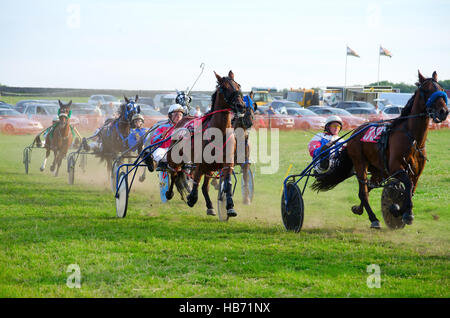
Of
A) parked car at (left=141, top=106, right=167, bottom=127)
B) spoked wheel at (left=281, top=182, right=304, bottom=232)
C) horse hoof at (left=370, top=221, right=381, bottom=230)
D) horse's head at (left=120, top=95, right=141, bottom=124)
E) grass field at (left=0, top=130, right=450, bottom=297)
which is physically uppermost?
horse's head at (left=120, top=95, right=141, bottom=124)

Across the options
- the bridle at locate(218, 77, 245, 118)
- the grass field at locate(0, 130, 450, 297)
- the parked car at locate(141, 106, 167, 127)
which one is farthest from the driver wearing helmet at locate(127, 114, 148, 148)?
the parked car at locate(141, 106, 167, 127)

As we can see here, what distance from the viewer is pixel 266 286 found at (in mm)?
5660

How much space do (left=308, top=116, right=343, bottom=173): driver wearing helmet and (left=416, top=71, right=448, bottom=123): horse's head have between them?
5.51 ft

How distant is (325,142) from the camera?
9.23 m

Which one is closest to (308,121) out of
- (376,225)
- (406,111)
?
(376,225)

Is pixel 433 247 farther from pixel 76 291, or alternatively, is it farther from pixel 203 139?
pixel 76 291

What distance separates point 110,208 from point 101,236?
9.29 ft

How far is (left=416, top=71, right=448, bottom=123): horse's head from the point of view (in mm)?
7262

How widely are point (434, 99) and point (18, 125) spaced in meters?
27.0

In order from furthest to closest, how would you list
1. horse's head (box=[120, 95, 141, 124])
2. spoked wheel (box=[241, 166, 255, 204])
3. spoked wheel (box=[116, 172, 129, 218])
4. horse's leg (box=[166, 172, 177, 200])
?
horse's head (box=[120, 95, 141, 124]), spoked wheel (box=[241, 166, 255, 204]), horse's leg (box=[166, 172, 177, 200]), spoked wheel (box=[116, 172, 129, 218])

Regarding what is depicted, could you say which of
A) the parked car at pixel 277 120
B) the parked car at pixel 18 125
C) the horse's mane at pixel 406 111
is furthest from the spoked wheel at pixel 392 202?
the parked car at pixel 18 125

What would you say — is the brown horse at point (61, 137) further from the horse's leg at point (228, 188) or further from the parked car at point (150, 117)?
the parked car at point (150, 117)

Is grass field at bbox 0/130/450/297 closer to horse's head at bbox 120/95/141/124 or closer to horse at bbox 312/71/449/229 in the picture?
horse at bbox 312/71/449/229

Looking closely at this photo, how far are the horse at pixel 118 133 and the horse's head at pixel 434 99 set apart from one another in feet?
25.4
